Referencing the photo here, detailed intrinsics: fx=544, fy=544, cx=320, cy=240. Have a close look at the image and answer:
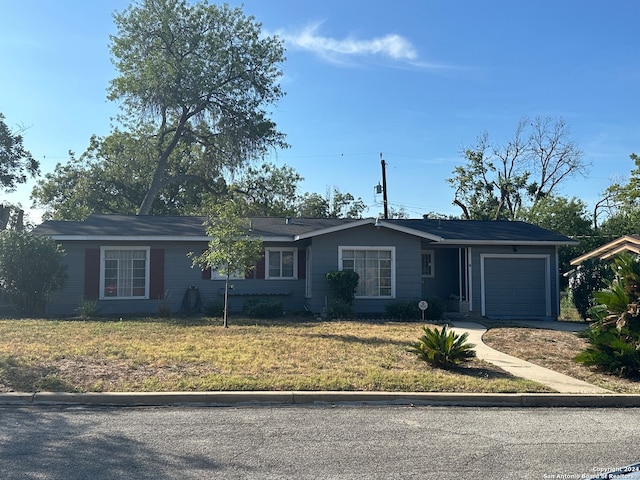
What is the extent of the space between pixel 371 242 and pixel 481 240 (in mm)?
3853

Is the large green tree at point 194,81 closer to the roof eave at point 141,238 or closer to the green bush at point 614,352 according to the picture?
the roof eave at point 141,238

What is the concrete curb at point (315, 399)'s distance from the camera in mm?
6977

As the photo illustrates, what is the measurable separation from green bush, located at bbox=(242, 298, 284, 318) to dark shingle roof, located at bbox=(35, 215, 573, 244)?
2276 mm

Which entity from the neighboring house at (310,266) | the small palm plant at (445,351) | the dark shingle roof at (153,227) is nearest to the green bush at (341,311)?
the neighboring house at (310,266)

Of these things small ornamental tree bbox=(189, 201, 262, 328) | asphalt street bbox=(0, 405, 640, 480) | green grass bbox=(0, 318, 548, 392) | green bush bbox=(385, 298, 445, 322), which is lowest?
asphalt street bbox=(0, 405, 640, 480)

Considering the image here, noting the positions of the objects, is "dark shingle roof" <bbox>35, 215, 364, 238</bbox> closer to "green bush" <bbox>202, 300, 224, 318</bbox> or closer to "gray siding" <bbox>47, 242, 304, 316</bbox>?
"gray siding" <bbox>47, 242, 304, 316</bbox>

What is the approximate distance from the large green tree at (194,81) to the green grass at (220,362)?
63.3ft

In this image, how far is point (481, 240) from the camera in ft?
60.6

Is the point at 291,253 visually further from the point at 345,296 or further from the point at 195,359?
the point at 195,359

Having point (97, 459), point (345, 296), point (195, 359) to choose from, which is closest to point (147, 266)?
point (345, 296)

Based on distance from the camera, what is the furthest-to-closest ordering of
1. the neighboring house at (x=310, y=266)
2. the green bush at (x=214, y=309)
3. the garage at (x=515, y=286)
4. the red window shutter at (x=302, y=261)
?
the red window shutter at (x=302, y=261) → the garage at (x=515, y=286) → the neighboring house at (x=310, y=266) → the green bush at (x=214, y=309)

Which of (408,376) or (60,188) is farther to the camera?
(60,188)

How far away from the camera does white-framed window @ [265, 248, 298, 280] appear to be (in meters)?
18.6

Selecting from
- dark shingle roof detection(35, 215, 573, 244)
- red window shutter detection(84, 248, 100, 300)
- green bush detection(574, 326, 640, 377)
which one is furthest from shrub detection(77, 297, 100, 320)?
green bush detection(574, 326, 640, 377)
